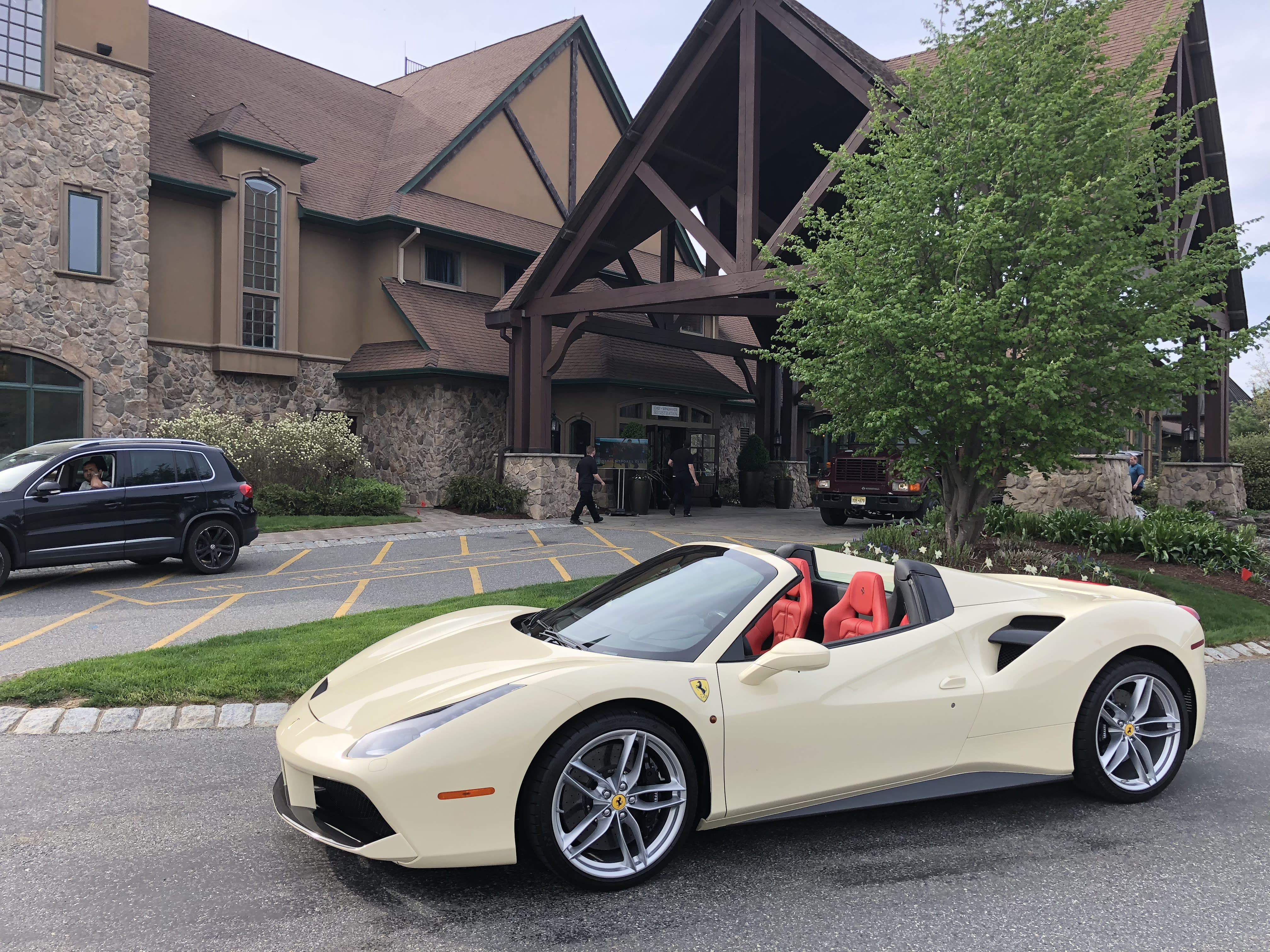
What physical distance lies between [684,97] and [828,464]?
8.60 m

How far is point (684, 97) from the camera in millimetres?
17422

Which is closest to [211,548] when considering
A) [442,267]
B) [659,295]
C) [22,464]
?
[22,464]

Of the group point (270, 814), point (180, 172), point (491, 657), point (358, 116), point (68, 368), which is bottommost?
point (270, 814)

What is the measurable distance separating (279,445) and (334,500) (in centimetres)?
160

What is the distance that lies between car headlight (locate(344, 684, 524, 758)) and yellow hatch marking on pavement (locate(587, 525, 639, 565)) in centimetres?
803

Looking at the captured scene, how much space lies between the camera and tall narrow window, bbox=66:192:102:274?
57.4 ft

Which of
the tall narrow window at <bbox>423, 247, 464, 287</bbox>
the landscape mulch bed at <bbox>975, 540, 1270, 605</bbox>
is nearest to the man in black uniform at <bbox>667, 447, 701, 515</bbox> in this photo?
the tall narrow window at <bbox>423, 247, 464, 287</bbox>

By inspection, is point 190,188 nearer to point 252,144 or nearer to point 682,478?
point 252,144

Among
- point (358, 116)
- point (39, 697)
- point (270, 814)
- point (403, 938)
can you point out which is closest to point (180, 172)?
point (358, 116)

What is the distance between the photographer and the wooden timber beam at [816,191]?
13.1 m

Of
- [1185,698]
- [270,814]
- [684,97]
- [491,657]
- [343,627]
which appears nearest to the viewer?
[491,657]

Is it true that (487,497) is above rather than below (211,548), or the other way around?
above

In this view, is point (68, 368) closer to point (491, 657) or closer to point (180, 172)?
point (180, 172)

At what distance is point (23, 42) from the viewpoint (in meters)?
16.8
